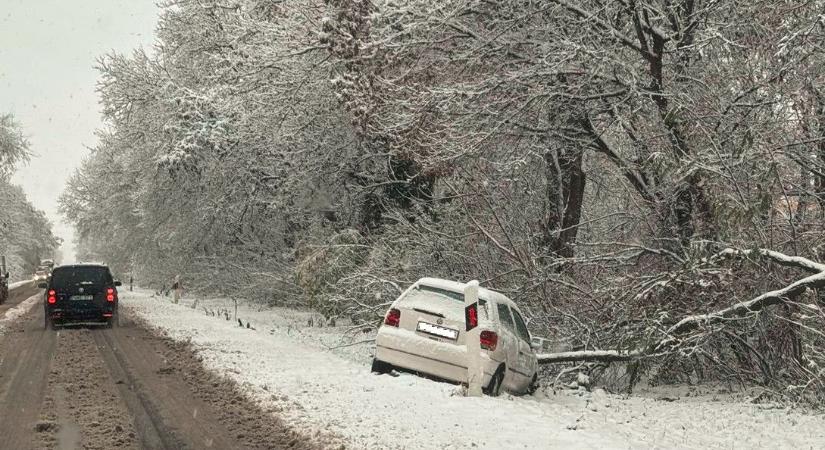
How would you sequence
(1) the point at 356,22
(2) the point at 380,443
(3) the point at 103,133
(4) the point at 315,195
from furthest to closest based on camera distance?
(3) the point at 103,133
(4) the point at 315,195
(1) the point at 356,22
(2) the point at 380,443

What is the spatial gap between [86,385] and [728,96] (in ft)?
34.0

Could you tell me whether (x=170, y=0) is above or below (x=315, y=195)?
above

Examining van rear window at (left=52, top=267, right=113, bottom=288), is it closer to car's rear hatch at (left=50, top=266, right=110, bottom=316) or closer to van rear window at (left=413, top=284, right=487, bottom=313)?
car's rear hatch at (left=50, top=266, right=110, bottom=316)

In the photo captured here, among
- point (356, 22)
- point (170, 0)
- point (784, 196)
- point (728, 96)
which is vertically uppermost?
point (170, 0)

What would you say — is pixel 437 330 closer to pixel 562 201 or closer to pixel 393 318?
pixel 393 318

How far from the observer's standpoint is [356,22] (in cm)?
2000

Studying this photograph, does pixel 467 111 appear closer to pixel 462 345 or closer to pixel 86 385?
pixel 462 345

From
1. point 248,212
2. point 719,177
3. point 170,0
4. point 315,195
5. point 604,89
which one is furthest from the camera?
point 170,0

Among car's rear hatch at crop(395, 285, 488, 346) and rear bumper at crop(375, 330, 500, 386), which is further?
car's rear hatch at crop(395, 285, 488, 346)

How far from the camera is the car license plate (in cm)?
1074

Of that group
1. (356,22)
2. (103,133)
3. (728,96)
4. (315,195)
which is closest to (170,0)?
(315,195)

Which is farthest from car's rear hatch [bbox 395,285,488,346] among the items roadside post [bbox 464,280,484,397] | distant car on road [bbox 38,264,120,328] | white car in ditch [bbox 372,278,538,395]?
distant car on road [bbox 38,264,120,328]

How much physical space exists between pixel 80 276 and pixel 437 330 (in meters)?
13.1

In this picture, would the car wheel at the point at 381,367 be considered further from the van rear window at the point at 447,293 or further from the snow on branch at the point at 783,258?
the snow on branch at the point at 783,258
